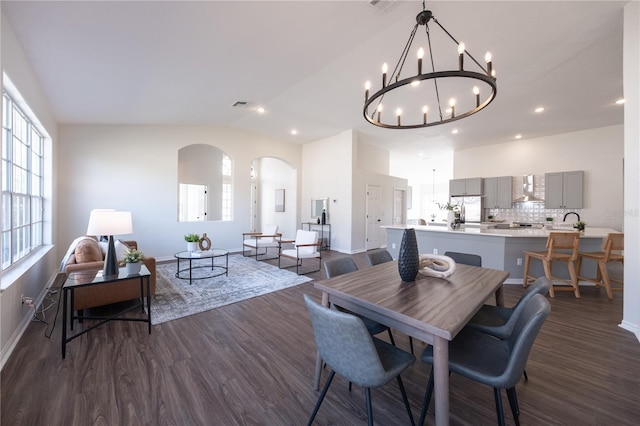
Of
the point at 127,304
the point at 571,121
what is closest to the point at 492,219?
the point at 571,121

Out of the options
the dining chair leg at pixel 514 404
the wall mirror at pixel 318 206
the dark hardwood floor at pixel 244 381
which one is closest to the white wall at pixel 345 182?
the wall mirror at pixel 318 206

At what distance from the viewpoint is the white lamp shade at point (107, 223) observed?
2.56 metres

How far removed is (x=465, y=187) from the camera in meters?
7.93

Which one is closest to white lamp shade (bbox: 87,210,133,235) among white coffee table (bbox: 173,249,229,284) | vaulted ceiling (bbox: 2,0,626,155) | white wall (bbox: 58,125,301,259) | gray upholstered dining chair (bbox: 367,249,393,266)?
white coffee table (bbox: 173,249,229,284)

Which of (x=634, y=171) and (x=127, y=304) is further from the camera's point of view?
(x=127, y=304)

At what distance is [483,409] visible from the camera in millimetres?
1642

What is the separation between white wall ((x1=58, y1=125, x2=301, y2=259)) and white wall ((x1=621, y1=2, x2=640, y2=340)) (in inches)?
268

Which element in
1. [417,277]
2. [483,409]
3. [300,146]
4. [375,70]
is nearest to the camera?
[483,409]

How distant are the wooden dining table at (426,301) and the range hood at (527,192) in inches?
245

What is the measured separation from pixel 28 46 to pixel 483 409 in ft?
16.2

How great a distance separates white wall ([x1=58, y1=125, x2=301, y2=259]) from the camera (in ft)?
16.5

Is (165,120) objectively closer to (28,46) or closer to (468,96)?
(28,46)

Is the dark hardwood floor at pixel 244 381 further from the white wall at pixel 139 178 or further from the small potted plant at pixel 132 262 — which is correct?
the white wall at pixel 139 178

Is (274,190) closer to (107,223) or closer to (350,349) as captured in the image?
(107,223)
